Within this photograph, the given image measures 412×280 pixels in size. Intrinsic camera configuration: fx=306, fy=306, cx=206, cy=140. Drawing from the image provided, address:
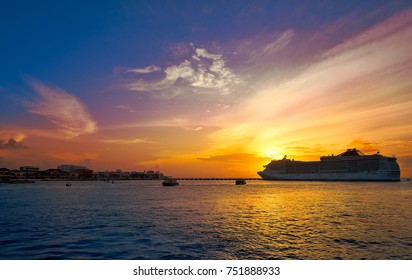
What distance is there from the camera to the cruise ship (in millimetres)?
135875

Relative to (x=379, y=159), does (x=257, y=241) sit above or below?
below

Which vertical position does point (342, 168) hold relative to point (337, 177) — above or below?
above

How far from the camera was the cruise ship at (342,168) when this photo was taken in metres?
136

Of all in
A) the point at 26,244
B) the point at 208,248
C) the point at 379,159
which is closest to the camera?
the point at 208,248

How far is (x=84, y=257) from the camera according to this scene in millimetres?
15469

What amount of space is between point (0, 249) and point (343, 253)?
1879 cm

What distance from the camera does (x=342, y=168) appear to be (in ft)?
478
